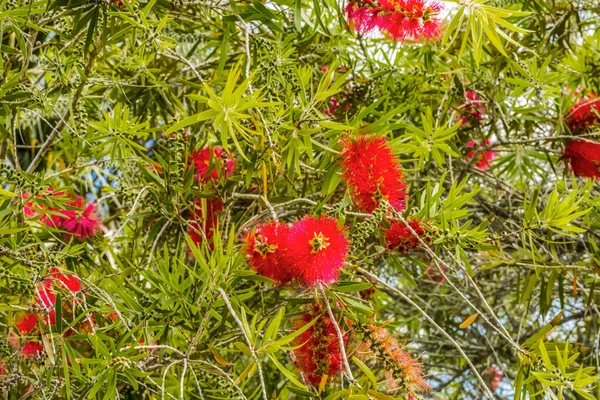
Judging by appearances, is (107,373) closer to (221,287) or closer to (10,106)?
(221,287)

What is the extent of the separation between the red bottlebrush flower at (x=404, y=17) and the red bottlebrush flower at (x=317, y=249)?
0.96ft

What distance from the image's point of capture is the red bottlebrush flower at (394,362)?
1.13 m

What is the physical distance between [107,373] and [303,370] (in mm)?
293

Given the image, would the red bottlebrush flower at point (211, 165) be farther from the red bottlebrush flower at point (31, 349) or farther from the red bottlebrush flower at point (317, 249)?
the red bottlebrush flower at point (31, 349)

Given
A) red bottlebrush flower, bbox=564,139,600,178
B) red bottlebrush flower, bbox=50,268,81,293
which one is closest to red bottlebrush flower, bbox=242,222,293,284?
red bottlebrush flower, bbox=50,268,81,293

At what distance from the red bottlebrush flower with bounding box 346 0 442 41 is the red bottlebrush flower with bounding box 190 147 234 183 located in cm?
33

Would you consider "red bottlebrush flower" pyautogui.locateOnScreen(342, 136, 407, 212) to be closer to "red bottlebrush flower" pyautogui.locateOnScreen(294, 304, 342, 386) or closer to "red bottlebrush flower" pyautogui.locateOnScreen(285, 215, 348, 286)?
"red bottlebrush flower" pyautogui.locateOnScreen(285, 215, 348, 286)

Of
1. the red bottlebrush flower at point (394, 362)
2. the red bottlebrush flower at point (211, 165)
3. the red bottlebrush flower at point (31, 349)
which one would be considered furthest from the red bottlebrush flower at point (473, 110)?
the red bottlebrush flower at point (31, 349)

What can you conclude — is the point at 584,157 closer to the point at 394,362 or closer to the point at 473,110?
the point at 473,110

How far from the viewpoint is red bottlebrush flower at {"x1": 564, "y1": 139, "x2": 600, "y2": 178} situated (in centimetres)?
159

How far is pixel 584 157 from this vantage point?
5.26 ft

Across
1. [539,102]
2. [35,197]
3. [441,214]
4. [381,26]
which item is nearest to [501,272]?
[539,102]

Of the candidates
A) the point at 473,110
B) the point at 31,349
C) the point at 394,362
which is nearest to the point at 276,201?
the point at 394,362

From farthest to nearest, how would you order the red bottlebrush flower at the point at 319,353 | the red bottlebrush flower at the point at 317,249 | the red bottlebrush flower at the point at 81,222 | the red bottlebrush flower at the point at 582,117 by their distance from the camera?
the red bottlebrush flower at the point at 582,117 → the red bottlebrush flower at the point at 81,222 → the red bottlebrush flower at the point at 319,353 → the red bottlebrush flower at the point at 317,249
